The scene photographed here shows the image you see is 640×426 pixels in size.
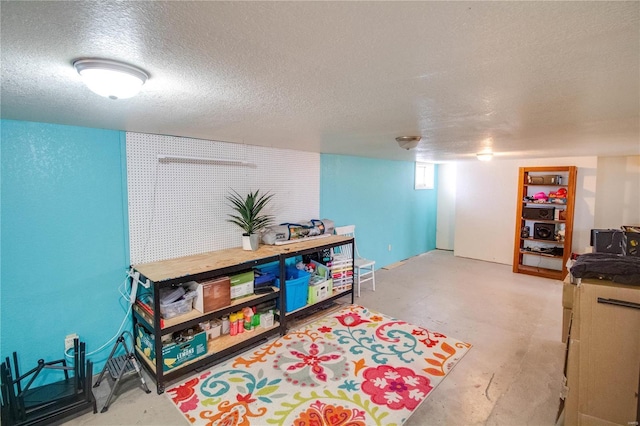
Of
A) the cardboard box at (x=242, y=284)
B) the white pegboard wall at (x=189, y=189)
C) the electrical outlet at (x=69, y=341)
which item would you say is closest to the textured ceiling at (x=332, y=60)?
the white pegboard wall at (x=189, y=189)

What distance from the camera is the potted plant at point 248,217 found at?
10.4 ft

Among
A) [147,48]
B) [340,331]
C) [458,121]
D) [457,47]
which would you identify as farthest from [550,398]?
[147,48]

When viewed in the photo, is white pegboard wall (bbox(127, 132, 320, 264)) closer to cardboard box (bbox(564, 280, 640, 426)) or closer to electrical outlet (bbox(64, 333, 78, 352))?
electrical outlet (bbox(64, 333, 78, 352))

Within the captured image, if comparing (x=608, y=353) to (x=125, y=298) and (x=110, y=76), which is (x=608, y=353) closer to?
(x=110, y=76)

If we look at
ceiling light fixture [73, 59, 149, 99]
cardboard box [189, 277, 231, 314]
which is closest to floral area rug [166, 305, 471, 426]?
cardboard box [189, 277, 231, 314]

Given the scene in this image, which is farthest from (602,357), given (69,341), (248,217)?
(69,341)

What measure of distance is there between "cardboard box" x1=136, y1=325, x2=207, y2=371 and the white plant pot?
0.93m

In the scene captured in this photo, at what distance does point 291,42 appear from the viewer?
93cm

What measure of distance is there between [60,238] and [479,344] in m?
3.78

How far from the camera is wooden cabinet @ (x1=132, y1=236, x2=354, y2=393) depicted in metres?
2.28

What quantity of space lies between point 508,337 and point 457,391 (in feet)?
3.99

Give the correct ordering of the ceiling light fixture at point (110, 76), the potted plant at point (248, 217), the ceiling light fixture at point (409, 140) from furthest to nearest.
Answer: the potted plant at point (248, 217), the ceiling light fixture at point (409, 140), the ceiling light fixture at point (110, 76)

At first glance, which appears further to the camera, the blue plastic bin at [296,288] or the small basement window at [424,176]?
the small basement window at [424,176]

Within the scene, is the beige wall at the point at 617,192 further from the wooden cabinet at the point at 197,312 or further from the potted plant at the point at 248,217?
the potted plant at the point at 248,217
